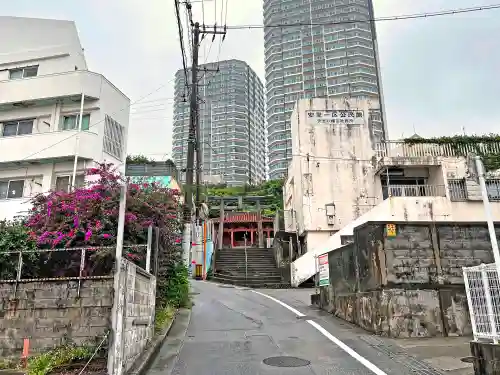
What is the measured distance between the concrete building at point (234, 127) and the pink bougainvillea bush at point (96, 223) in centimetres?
3260

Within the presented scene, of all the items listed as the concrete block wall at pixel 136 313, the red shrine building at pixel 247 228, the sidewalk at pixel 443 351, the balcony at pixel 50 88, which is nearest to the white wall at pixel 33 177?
the balcony at pixel 50 88

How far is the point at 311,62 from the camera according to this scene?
67.9m

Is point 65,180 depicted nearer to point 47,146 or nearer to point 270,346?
point 47,146

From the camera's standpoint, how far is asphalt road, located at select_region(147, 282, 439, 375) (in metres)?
6.24

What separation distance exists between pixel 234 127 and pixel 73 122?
143 ft

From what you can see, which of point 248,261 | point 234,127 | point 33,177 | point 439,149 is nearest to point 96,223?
point 33,177

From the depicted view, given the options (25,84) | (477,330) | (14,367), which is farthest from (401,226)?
(25,84)

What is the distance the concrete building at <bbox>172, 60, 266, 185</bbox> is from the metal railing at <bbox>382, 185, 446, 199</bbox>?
26.8 meters

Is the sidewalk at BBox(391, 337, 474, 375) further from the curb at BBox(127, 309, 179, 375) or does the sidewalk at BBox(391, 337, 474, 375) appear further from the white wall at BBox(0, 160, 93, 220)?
the white wall at BBox(0, 160, 93, 220)

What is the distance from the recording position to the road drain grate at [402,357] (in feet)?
19.7

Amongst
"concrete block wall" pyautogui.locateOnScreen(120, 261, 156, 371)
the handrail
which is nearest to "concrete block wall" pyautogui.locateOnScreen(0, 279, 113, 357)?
"concrete block wall" pyautogui.locateOnScreen(120, 261, 156, 371)

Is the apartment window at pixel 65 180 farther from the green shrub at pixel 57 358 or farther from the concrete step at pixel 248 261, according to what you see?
the concrete step at pixel 248 261

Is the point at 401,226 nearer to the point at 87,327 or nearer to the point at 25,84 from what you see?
the point at 87,327

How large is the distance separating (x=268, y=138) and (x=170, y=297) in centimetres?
5938
